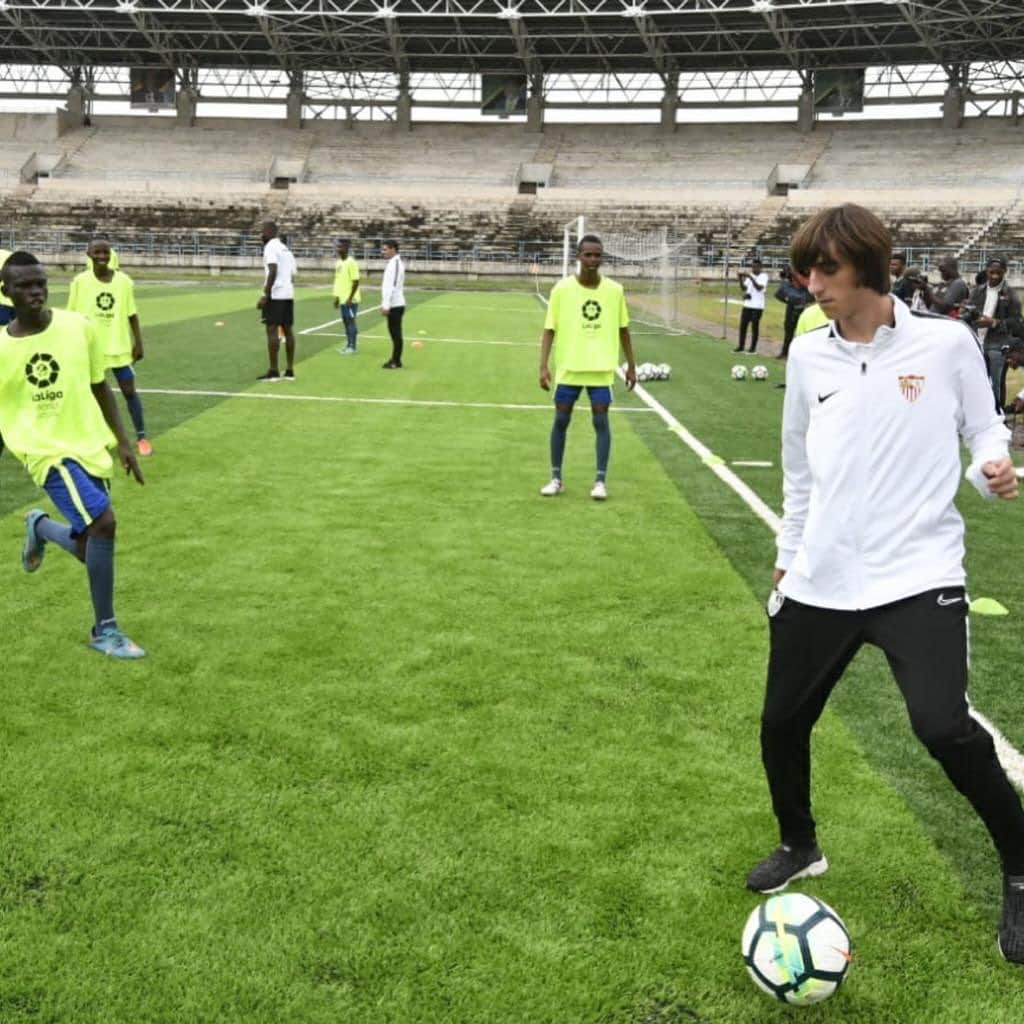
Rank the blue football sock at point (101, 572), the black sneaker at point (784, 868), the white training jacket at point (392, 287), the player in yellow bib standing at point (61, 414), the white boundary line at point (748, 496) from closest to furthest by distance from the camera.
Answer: the black sneaker at point (784, 868)
the white boundary line at point (748, 496)
the player in yellow bib standing at point (61, 414)
the blue football sock at point (101, 572)
the white training jacket at point (392, 287)

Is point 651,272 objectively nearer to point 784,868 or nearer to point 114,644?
point 114,644

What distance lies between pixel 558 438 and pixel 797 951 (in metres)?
6.27

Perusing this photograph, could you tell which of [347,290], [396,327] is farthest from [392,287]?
[347,290]

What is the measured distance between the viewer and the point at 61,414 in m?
5.17

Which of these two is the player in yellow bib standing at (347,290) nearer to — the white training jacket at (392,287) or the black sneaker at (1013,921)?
the white training jacket at (392,287)

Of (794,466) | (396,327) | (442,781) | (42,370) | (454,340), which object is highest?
(42,370)

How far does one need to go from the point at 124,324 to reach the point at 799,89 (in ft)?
209

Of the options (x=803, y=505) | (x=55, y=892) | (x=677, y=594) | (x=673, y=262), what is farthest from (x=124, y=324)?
(x=673, y=262)

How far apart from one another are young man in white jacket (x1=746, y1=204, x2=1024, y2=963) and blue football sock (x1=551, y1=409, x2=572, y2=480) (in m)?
5.65

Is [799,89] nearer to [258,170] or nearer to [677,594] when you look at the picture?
[258,170]

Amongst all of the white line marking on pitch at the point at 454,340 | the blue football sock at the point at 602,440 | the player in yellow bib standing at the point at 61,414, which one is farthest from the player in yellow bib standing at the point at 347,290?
the player in yellow bib standing at the point at 61,414

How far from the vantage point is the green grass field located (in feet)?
9.96

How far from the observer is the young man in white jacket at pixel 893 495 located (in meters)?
2.95

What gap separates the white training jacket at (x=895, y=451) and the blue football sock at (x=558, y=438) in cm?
565
